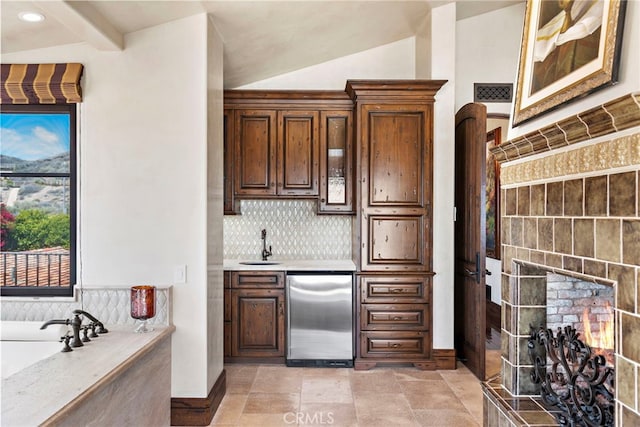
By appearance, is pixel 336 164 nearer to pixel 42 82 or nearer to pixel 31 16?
pixel 42 82

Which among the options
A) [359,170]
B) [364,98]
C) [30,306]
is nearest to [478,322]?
[359,170]

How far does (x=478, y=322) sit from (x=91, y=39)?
377 centimetres

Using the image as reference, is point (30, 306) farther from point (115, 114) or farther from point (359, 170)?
point (359, 170)

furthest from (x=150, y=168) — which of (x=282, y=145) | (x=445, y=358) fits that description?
(x=445, y=358)

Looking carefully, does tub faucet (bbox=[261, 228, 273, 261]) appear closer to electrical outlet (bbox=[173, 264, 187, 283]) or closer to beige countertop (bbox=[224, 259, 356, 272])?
beige countertop (bbox=[224, 259, 356, 272])

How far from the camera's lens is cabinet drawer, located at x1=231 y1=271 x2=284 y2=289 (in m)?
4.25

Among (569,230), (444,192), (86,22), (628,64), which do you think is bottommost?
(569,230)

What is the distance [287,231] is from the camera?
497 centimetres

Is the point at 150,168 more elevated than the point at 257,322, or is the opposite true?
the point at 150,168

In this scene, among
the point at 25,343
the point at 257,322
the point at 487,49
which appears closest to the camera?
the point at 25,343

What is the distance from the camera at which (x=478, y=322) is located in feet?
12.6

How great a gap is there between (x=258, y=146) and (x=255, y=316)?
69.2 inches

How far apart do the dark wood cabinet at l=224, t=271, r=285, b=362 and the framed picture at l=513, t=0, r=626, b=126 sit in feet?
9.18

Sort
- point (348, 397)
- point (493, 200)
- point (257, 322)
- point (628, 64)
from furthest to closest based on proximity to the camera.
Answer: point (493, 200), point (257, 322), point (348, 397), point (628, 64)
